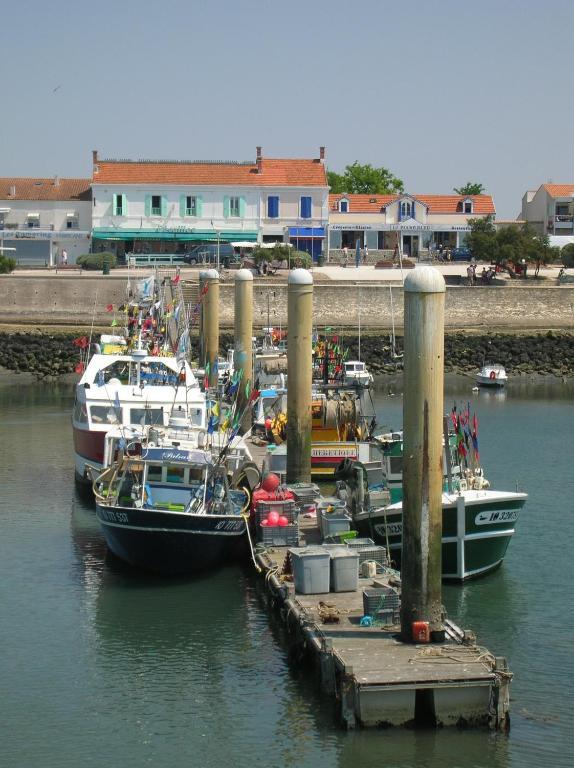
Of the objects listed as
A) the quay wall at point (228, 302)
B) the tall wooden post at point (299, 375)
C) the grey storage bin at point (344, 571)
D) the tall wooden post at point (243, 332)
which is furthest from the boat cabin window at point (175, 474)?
the quay wall at point (228, 302)

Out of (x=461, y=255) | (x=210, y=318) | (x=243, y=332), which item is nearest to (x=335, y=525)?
(x=243, y=332)

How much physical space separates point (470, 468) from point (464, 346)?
126 feet

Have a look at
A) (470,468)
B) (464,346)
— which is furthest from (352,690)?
(464,346)

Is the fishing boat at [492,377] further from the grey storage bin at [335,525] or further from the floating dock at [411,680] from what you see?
the floating dock at [411,680]

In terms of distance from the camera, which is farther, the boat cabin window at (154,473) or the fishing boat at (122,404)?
the fishing boat at (122,404)

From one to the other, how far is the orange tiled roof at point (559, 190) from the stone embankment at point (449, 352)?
29226 millimetres

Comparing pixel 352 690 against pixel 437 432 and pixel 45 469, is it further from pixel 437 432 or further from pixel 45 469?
pixel 45 469

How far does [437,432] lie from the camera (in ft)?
57.5

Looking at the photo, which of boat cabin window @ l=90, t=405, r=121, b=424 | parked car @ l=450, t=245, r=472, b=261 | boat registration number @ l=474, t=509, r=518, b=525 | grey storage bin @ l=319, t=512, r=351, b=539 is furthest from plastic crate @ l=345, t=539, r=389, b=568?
parked car @ l=450, t=245, r=472, b=261

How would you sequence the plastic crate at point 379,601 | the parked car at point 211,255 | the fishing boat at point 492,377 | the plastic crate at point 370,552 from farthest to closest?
1. the parked car at point 211,255
2. the fishing boat at point 492,377
3. the plastic crate at point 370,552
4. the plastic crate at point 379,601

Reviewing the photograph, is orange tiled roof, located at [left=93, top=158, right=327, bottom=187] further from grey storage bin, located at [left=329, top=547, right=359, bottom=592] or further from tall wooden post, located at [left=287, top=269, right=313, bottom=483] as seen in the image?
grey storage bin, located at [left=329, top=547, right=359, bottom=592]

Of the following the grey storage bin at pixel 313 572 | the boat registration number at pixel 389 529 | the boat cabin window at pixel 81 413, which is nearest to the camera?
the grey storage bin at pixel 313 572

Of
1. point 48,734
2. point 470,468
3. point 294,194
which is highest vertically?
point 294,194

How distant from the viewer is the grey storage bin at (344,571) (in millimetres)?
20281
